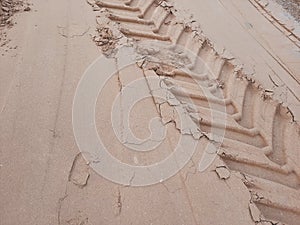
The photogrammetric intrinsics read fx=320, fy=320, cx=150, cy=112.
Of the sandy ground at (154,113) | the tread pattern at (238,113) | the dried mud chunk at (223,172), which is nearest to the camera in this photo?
the sandy ground at (154,113)

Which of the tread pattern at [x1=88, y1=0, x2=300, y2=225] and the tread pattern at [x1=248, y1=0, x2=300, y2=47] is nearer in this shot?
the tread pattern at [x1=88, y1=0, x2=300, y2=225]

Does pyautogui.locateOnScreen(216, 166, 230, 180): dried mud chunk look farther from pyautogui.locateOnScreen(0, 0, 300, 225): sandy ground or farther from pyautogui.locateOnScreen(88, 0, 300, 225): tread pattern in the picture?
pyautogui.locateOnScreen(88, 0, 300, 225): tread pattern

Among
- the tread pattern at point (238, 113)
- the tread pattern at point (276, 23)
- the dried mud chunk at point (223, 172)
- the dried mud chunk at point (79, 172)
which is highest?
the tread pattern at point (276, 23)

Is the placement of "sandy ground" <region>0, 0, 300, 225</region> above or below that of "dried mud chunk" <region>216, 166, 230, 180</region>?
below

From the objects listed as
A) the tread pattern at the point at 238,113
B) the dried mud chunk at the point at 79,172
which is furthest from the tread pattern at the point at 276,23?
the dried mud chunk at the point at 79,172

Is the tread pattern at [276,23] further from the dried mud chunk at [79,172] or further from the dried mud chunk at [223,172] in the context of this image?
the dried mud chunk at [79,172]

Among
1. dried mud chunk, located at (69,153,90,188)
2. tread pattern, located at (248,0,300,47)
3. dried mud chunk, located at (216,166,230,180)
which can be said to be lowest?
dried mud chunk, located at (69,153,90,188)

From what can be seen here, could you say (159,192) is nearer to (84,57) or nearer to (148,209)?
(148,209)

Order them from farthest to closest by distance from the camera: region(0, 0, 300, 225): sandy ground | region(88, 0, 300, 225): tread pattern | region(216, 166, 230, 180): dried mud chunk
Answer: region(88, 0, 300, 225): tread pattern, region(216, 166, 230, 180): dried mud chunk, region(0, 0, 300, 225): sandy ground

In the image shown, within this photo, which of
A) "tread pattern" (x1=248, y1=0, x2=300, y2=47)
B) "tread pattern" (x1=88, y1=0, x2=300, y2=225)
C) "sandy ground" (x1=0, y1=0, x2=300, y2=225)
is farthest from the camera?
"tread pattern" (x1=248, y1=0, x2=300, y2=47)

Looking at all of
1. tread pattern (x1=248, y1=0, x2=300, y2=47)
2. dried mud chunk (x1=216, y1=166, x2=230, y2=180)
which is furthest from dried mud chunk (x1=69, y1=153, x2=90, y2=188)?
tread pattern (x1=248, y1=0, x2=300, y2=47)
